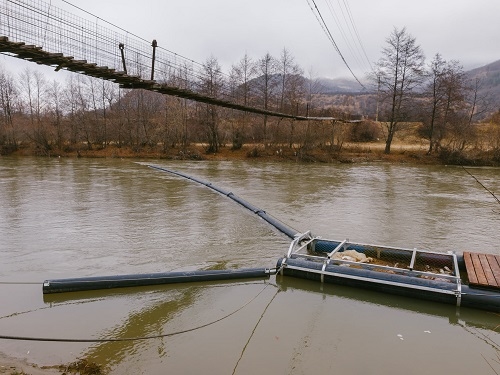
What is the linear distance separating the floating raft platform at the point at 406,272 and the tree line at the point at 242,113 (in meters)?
25.2

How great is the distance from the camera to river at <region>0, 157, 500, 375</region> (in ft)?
14.6

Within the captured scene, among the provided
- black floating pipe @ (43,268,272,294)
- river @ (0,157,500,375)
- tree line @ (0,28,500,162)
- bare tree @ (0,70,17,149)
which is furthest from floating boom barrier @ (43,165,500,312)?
bare tree @ (0,70,17,149)

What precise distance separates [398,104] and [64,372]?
121 feet

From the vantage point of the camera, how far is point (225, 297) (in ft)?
19.9

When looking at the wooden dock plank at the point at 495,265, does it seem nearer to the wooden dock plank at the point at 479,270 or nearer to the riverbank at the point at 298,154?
the wooden dock plank at the point at 479,270

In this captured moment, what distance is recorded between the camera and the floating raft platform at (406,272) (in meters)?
5.50

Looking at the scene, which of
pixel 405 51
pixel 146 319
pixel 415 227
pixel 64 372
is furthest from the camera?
→ pixel 405 51

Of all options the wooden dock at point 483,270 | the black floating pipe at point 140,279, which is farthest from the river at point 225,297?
the wooden dock at point 483,270

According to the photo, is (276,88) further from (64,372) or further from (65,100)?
(64,372)

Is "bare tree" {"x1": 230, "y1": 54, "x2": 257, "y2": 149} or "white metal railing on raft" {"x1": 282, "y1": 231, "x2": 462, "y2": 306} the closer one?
"white metal railing on raft" {"x1": 282, "y1": 231, "x2": 462, "y2": 306}

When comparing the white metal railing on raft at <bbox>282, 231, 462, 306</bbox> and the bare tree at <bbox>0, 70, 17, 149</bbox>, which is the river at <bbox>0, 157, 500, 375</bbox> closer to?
the white metal railing on raft at <bbox>282, 231, 462, 306</bbox>

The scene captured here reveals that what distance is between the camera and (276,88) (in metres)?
39.8

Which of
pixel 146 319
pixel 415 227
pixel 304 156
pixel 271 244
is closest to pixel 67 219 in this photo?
pixel 271 244

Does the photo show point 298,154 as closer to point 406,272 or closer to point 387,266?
point 387,266
